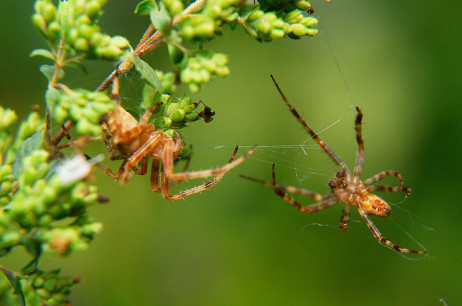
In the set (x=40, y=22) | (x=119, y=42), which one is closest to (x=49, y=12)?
(x=40, y=22)

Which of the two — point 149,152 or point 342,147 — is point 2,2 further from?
point 342,147

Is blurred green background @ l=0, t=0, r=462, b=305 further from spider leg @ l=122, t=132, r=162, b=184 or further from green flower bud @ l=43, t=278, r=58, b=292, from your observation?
green flower bud @ l=43, t=278, r=58, b=292

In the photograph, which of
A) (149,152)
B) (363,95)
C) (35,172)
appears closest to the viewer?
(35,172)

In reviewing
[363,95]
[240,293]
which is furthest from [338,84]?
[240,293]

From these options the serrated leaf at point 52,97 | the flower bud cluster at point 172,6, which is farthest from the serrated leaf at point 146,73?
the serrated leaf at point 52,97

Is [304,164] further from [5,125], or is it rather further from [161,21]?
[5,125]

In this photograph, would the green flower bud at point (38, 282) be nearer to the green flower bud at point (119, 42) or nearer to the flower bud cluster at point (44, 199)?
the flower bud cluster at point (44, 199)
